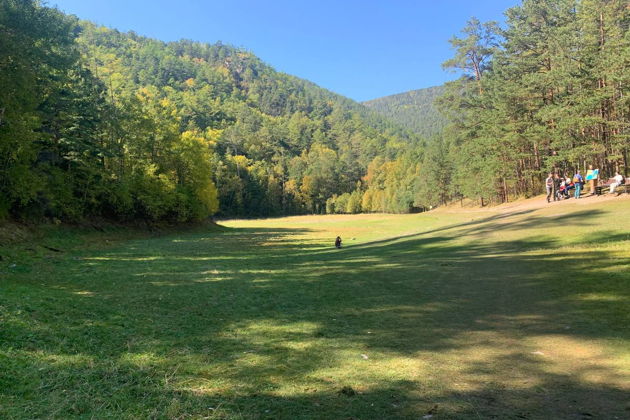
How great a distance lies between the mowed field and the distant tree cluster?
2850 centimetres

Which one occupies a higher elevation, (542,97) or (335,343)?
(542,97)

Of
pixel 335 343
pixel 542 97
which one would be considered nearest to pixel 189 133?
pixel 542 97

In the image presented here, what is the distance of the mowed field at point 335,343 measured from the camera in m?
3.83

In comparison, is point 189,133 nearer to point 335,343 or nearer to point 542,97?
point 542,97

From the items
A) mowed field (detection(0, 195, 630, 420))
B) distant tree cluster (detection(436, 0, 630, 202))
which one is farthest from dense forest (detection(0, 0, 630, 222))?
mowed field (detection(0, 195, 630, 420))

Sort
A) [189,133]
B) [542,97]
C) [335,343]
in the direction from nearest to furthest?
1. [335,343]
2. [542,97]
3. [189,133]

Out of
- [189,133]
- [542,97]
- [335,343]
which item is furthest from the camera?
[189,133]

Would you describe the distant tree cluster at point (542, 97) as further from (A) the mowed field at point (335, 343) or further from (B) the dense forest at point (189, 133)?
(A) the mowed field at point (335, 343)

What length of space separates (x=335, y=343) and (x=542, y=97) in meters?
49.1

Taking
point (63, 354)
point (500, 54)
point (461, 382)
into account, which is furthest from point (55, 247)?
point (500, 54)

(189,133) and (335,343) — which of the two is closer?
(335,343)

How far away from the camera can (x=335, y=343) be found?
585cm

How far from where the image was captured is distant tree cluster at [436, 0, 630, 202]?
33.7 metres

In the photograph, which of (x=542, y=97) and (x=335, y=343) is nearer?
(x=335, y=343)
